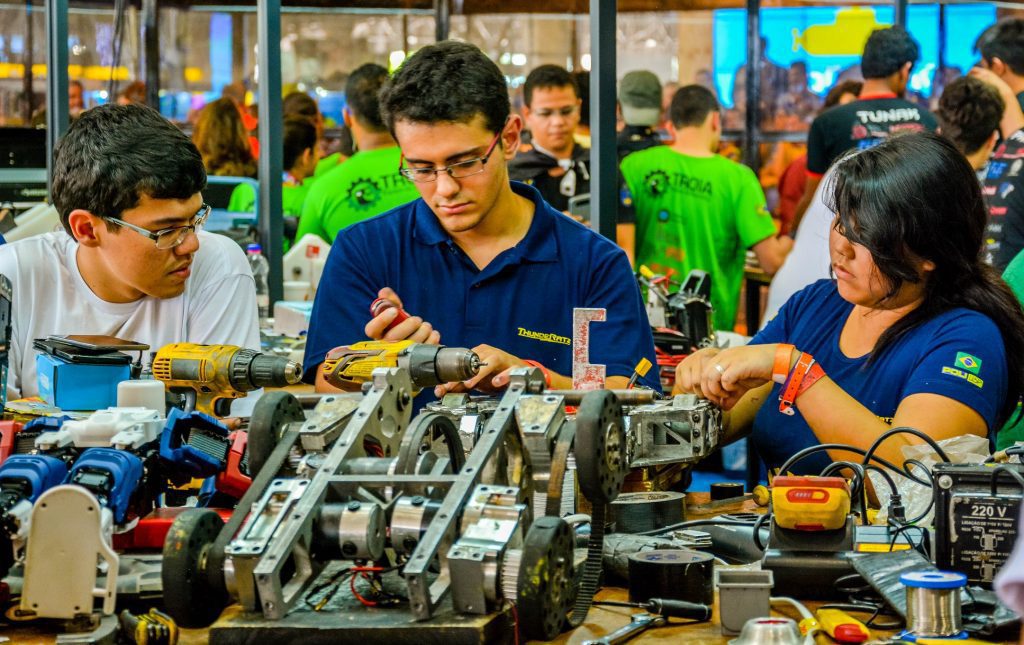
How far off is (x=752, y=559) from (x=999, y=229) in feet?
10.6

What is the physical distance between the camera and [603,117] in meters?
4.02

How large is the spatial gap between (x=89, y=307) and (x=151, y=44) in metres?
7.27

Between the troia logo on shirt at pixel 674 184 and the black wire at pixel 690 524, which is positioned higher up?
the troia logo on shirt at pixel 674 184

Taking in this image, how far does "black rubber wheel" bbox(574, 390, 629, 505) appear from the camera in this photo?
5.40 ft

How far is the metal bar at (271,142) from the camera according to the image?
4914mm

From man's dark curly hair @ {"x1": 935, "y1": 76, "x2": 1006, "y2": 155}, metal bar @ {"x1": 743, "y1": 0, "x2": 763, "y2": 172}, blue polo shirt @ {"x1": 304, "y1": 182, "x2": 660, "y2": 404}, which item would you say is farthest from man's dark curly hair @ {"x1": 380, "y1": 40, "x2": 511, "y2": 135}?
metal bar @ {"x1": 743, "y1": 0, "x2": 763, "y2": 172}

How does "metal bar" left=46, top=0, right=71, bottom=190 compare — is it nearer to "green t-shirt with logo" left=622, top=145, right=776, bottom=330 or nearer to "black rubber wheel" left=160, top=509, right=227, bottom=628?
"green t-shirt with logo" left=622, top=145, right=776, bottom=330

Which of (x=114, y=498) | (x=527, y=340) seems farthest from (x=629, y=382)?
(x=114, y=498)

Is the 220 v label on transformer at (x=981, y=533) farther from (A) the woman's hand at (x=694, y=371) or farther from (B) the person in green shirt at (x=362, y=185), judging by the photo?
(B) the person in green shirt at (x=362, y=185)

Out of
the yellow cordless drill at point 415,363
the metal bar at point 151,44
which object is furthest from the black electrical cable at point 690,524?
the metal bar at point 151,44

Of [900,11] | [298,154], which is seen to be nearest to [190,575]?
[298,154]

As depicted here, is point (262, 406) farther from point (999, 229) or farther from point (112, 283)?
point (999, 229)

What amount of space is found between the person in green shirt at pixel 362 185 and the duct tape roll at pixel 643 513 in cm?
352

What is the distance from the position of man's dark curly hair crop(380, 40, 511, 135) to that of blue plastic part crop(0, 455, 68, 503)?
1226 millimetres
